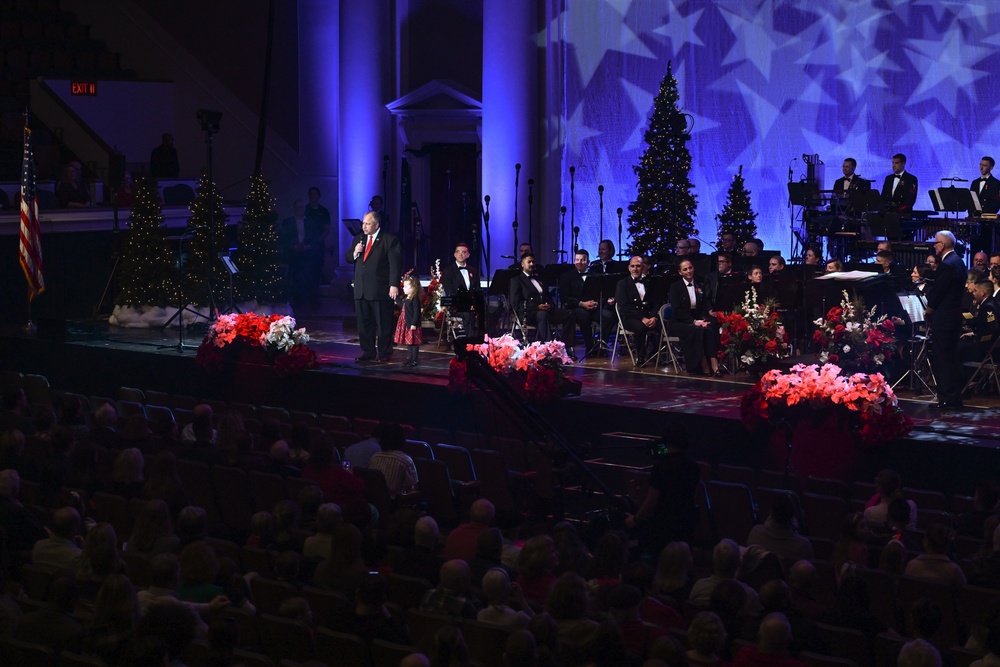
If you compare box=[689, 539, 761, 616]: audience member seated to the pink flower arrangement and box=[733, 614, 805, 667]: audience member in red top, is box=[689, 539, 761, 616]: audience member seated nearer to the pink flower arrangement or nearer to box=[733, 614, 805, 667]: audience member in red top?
box=[733, 614, 805, 667]: audience member in red top

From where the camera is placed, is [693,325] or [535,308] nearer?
[693,325]

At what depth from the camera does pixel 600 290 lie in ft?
47.3

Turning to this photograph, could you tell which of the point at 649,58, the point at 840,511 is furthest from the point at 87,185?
the point at 840,511

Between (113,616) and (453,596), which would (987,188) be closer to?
(453,596)

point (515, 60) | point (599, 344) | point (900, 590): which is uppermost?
point (515, 60)

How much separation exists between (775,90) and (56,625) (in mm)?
15869

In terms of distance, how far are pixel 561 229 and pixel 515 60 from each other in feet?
8.82

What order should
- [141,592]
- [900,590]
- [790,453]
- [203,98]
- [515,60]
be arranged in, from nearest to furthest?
[141,592], [900,590], [790,453], [515,60], [203,98]

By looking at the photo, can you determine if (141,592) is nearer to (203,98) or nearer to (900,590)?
(900,590)

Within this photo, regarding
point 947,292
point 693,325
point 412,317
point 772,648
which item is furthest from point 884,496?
point 412,317

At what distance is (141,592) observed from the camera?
6.17m

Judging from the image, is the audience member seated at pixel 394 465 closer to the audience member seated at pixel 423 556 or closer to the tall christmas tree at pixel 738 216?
the audience member seated at pixel 423 556

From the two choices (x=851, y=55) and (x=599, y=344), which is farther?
(x=851, y=55)

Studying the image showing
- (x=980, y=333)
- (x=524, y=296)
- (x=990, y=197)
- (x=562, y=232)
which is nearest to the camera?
(x=980, y=333)
